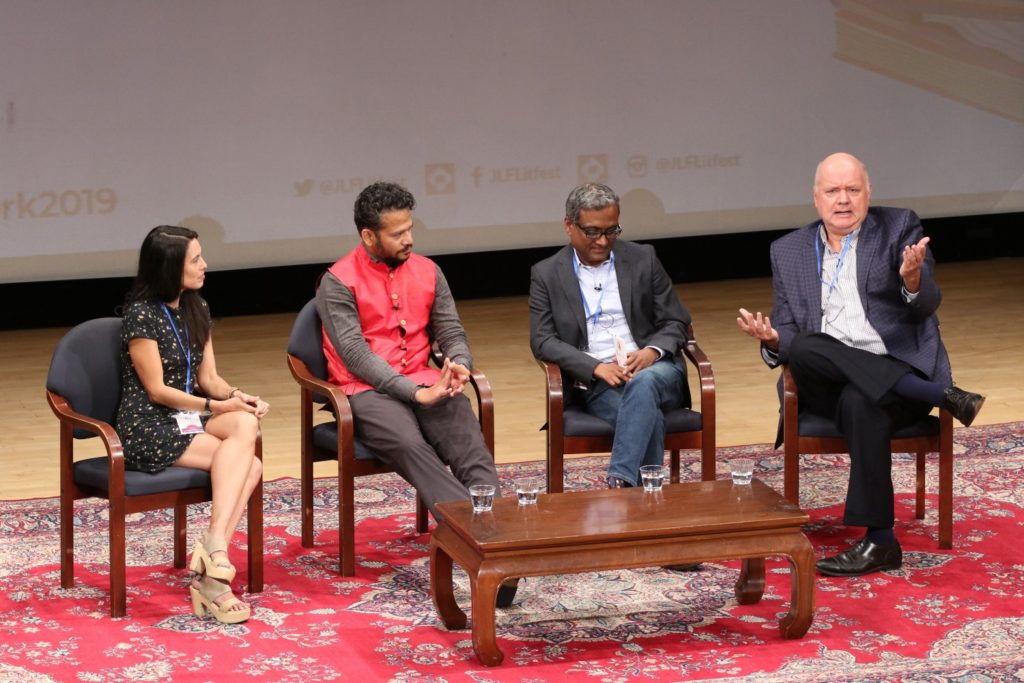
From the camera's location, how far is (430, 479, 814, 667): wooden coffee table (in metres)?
4.07

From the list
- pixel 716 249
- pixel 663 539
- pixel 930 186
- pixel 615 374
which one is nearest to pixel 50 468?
pixel 615 374

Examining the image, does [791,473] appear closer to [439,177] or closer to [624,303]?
[624,303]

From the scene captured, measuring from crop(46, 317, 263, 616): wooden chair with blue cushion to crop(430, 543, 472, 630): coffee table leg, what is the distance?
0.60 metres

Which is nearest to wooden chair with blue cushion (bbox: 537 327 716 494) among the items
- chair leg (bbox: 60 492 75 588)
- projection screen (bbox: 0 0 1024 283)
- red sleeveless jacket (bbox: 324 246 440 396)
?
red sleeveless jacket (bbox: 324 246 440 396)

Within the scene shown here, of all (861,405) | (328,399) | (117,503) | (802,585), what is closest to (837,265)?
(861,405)

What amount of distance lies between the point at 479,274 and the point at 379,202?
504 cm

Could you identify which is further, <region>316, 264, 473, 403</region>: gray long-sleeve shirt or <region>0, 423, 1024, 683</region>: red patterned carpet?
<region>316, 264, 473, 403</region>: gray long-sleeve shirt

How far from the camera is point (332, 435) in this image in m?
5.04

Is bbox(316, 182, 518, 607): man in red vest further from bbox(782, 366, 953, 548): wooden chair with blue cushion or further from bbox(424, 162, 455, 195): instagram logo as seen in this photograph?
bbox(424, 162, 455, 195): instagram logo

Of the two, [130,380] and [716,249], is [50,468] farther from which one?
[716,249]

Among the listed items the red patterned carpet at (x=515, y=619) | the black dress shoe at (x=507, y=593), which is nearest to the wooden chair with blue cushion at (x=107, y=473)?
the red patterned carpet at (x=515, y=619)

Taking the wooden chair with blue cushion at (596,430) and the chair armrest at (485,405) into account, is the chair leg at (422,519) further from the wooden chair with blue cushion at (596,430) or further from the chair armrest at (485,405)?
the wooden chair with blue cushion at (596,430)

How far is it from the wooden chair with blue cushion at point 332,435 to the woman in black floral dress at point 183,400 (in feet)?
0.96

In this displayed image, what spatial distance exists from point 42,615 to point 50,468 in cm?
172
